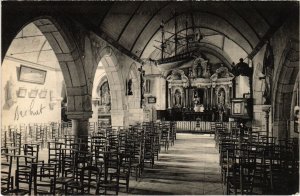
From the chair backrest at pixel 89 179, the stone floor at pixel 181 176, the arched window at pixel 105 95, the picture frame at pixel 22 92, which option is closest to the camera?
the chair backrest at pixel 89 179

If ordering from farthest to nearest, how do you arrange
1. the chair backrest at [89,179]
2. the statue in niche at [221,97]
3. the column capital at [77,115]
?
the statue in niche at [221,97], the column capital at [77,115], the chair backrest at [89,179]

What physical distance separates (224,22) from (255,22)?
2.88 m

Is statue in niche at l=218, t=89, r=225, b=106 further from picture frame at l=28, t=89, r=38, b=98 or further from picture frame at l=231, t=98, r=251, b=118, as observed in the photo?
picture frame at l=28, t=89, r=38, b=98

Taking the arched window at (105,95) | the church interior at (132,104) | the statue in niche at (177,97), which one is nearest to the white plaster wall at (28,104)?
the church interior at (132,104)

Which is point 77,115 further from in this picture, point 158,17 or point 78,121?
point 158,17

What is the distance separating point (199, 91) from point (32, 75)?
12.5 metres

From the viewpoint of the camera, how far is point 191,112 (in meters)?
20.9

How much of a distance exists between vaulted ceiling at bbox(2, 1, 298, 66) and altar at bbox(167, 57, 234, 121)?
5.35 meters

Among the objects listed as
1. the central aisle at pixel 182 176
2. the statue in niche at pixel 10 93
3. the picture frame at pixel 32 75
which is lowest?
the central aisle at pixel 182 176

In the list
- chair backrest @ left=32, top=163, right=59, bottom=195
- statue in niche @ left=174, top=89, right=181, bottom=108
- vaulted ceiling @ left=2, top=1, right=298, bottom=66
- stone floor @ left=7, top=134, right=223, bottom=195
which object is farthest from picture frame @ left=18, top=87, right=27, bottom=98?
statue in niche @ left=174, top=89, right=181, bottom=108

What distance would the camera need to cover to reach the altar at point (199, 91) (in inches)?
830

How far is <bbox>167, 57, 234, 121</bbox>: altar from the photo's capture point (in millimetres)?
21078

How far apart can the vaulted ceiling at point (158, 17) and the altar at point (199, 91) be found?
535 centimetres

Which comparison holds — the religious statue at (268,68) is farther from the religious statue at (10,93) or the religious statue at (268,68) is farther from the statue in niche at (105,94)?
the statue in niche at (105,94)
